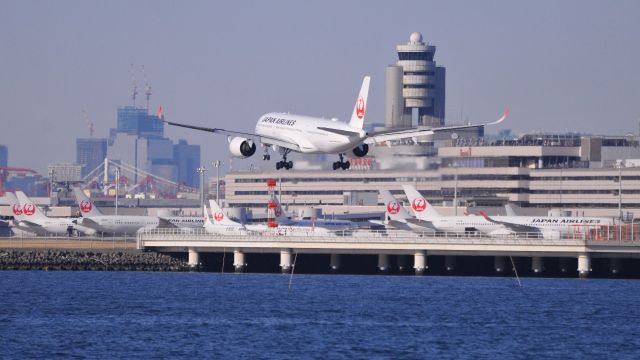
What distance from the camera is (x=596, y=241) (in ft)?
532

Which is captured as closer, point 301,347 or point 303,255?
point 301,347

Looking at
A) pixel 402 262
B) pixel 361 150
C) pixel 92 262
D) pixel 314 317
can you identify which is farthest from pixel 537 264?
pixel 92 262

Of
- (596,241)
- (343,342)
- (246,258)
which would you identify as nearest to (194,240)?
(246,258)

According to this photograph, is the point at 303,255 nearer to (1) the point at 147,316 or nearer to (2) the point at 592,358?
(1) the point at 147,316

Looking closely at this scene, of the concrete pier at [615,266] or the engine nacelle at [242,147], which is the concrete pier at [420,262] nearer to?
the concrete pier at [615,266]

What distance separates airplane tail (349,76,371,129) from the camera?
149500mm

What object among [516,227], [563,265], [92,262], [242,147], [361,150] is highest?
[242,147]

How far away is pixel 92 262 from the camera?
18688 cm

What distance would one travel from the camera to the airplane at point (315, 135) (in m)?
142

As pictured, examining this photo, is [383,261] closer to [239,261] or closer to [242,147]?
[239,261]

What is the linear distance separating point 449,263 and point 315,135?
33684mm

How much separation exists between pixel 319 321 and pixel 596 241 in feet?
156

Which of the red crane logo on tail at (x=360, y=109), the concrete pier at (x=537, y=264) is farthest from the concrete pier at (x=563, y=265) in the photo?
the red crane logo on tail at (x=360, y=109)

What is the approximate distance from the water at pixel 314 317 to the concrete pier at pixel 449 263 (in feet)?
5.82
